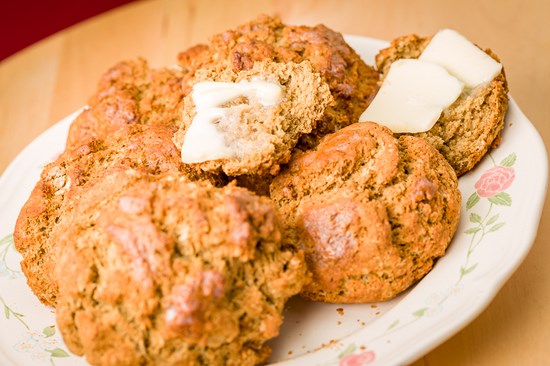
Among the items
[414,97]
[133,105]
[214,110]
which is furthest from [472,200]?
[133,105]

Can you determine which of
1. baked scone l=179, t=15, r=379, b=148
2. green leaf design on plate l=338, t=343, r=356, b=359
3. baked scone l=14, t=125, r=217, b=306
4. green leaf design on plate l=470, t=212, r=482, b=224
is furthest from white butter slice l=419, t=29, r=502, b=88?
green leaf design on plate l=338, t=343, r=356, b=359

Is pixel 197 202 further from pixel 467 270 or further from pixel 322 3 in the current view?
pixel 322 3

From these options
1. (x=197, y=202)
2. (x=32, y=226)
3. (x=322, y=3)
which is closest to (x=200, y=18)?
(x=322, y=3)

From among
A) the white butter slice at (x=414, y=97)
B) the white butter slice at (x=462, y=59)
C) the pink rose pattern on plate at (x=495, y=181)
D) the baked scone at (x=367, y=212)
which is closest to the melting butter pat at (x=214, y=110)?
the baked scone at (x=367, y=212)

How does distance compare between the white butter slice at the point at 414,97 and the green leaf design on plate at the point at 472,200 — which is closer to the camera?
the green leaf design on plate at the point at 472,200

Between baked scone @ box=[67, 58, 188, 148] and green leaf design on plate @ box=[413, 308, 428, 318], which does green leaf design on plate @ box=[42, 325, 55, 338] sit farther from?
green leaf design on plate @ box=[413, 308, 428, 318]

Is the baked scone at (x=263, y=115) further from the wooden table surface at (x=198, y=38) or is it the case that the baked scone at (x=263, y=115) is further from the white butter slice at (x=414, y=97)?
the wooden table surface at (x=198, y=38)
